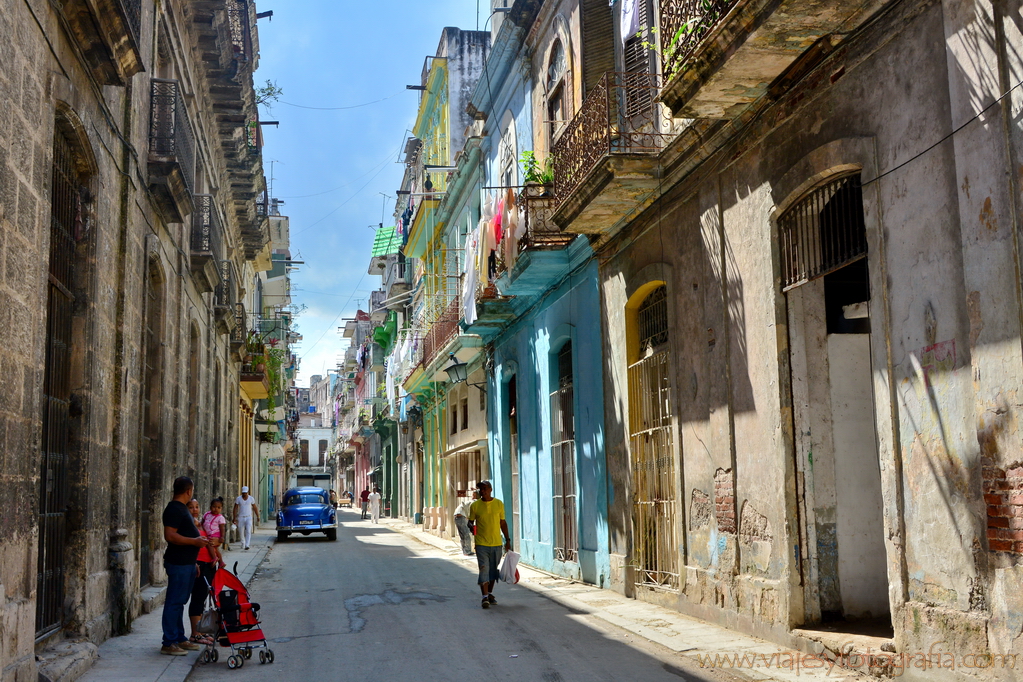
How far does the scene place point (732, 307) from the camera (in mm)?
9875

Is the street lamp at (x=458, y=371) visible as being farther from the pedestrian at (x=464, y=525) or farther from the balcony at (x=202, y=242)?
the balcony at (x=202, y=242)

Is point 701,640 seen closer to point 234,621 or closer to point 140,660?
point 234,621

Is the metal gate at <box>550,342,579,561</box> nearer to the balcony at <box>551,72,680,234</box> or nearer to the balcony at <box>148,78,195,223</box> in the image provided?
the balcony at <box>551,72,680,234</box>

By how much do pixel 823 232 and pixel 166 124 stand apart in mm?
8006

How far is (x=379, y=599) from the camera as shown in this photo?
508 inches

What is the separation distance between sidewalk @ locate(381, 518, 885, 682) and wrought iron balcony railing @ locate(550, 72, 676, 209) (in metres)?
5.15

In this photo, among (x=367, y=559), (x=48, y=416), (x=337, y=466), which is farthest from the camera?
(x=337, y=466)

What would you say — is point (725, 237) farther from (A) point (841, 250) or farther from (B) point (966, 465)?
(B) point (966, 465)

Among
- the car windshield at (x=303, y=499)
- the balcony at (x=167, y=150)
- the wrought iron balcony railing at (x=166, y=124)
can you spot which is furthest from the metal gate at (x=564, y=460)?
the car windshield at (x=303, y=499)

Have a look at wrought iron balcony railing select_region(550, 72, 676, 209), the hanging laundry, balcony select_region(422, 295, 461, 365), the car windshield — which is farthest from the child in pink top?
the car windshield

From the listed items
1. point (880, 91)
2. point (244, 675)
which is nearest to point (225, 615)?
point (244, 675)

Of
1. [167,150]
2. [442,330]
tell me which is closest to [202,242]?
[167,150]

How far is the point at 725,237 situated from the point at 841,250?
196cm

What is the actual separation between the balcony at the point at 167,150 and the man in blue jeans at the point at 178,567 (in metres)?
4.66
